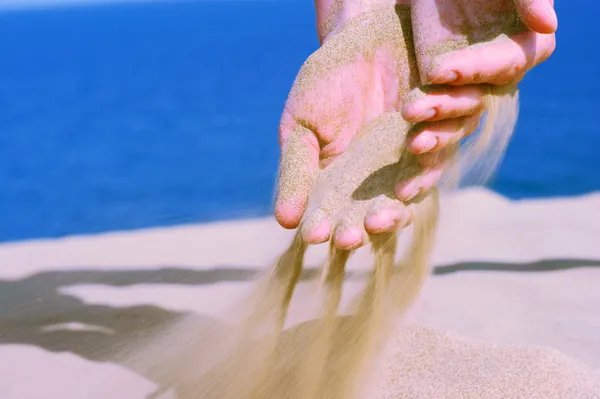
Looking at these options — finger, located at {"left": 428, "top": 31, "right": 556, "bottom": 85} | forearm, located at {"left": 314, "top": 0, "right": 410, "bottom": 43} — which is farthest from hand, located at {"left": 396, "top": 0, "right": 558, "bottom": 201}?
forearm, located at {"left": 314, "top": 0, "right": 410, "bottom": 43}

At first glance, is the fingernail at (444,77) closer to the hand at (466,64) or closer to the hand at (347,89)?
the hand at (466,64)

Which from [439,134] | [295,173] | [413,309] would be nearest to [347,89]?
[295,173]

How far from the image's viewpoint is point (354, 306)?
1.09m

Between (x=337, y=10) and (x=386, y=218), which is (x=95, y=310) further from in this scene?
(x=386, y=218)

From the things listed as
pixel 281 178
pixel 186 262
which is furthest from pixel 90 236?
pixel 281 178

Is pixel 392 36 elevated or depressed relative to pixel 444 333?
elevated

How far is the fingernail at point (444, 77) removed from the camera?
32.7 inches

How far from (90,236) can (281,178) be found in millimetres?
1709

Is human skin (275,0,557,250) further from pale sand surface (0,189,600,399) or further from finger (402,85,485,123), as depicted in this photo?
pale sand surface (0,189,600,399)

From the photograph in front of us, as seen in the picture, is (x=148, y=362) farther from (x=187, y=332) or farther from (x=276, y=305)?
(x=276, y=305)

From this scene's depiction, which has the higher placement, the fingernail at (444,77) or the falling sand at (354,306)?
the fingernail at (444,77)

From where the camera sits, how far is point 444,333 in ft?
5.04

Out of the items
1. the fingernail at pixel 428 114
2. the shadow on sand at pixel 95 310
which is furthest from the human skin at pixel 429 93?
the shadow on sand at pixel 95 310

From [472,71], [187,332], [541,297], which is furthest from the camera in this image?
[541,297]
